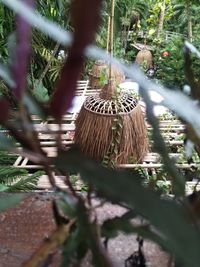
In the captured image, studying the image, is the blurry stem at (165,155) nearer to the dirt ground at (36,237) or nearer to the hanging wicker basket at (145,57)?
the dirt ground at (36,237)

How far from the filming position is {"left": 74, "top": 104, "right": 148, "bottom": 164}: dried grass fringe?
2.23m

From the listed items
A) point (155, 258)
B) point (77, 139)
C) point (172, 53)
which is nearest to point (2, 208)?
point (155, 258)

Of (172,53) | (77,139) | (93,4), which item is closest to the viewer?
(93,4)

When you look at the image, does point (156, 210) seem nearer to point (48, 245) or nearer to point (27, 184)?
point (48, 245)

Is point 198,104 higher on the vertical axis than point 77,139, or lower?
higher

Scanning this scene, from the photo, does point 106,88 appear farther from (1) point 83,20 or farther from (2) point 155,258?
(1) point 83,20

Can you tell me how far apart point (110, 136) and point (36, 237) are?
1.77 metres

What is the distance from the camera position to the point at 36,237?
455 mm

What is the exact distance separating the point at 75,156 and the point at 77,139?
2.19m

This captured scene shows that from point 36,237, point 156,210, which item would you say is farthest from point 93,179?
point 36,237

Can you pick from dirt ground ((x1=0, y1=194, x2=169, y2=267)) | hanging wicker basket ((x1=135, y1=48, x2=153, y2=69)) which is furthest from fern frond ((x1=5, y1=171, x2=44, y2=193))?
hanging wicker basket ((x1=135, y1=48, x2=153, y2=69))

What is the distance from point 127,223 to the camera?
221 mm

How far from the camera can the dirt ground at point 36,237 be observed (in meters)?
0.40

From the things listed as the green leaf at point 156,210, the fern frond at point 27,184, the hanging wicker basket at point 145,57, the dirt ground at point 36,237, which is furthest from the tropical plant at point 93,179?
the hanging wicker basket at point 145,57
